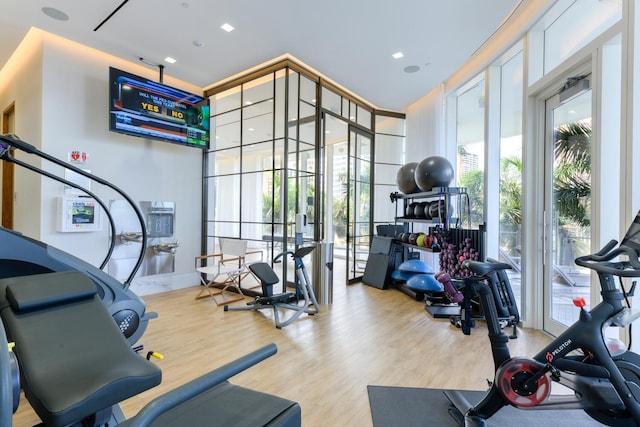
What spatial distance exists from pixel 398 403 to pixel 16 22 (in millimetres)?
5901

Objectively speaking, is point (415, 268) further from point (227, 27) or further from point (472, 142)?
point (227, 27)

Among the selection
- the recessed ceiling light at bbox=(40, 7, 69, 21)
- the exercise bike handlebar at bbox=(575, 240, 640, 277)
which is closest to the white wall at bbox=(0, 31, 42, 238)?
the recessed ceiling light at bbox=(40, 7, 69, 21)

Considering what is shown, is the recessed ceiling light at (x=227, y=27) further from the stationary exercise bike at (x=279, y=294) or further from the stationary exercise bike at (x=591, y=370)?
the stationary exercise bike at (x=591, y=370)

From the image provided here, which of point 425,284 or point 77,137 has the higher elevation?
point 77,137

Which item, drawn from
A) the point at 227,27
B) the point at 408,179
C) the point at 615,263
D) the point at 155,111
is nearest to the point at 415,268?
the point at 408,179

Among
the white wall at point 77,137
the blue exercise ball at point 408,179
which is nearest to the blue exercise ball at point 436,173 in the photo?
the blue exercise ball at point 408,179

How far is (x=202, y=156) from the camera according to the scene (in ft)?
19.7

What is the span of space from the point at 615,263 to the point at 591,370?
65cm

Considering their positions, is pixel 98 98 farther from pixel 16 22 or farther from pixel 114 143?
pixel 16 22

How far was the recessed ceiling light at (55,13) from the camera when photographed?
363cm

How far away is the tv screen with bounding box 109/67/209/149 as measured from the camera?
4.50 meters

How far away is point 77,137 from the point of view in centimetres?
450

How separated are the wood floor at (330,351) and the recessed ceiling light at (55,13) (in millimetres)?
3791

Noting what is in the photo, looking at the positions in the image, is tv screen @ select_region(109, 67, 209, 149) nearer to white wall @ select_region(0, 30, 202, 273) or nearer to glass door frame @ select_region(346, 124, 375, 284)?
white wall @ select_region(0, 30, 202, 273)
